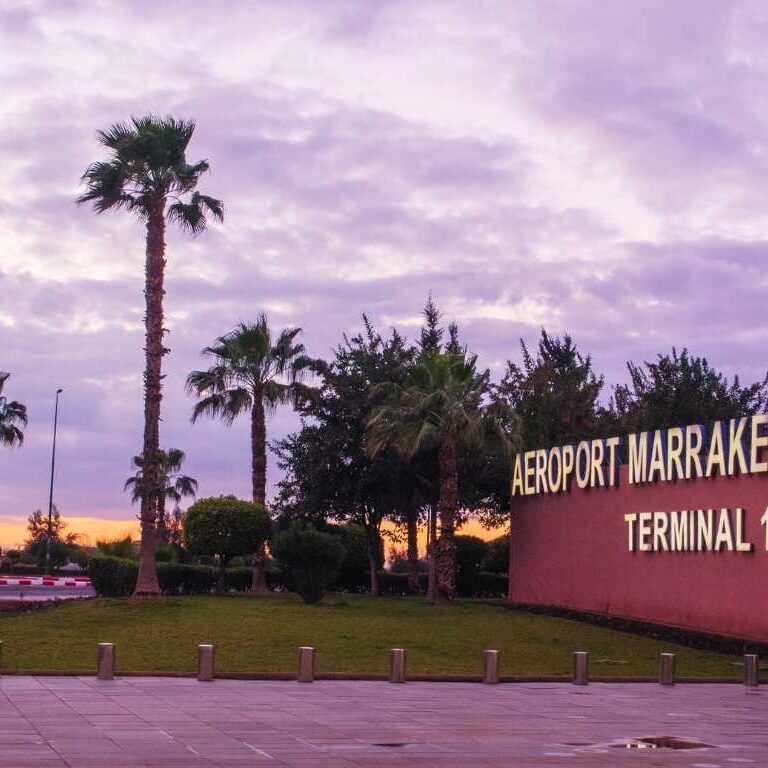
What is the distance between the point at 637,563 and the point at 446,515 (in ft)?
24.8

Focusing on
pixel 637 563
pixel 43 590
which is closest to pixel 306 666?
pixel 637 563

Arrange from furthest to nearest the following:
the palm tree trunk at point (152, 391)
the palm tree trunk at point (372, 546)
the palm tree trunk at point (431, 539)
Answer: the palm tree trunk at point (372, 546), the palm tree trunk at point (431, 539), the palm tree trunk at point (152, 391)

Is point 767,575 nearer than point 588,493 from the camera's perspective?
Yes

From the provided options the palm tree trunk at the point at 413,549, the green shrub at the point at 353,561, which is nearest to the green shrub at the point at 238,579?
the green shrub at the point at 353,561

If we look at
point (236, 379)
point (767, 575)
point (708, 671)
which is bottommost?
point (708, 671)

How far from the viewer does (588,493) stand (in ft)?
121

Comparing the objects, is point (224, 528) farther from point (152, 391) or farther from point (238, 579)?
point (238, 579)

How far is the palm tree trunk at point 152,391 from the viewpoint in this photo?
119 feet

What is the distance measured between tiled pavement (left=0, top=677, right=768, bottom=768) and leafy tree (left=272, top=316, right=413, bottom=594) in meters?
25.0

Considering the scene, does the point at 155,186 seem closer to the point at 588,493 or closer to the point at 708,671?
the point at 588,493

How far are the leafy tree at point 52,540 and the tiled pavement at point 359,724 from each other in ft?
221

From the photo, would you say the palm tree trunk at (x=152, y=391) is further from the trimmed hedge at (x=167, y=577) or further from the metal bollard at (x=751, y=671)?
the metal bollard at (x=751, y=671)

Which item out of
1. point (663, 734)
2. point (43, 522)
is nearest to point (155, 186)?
point (663, 734)

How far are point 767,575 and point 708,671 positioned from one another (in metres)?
3.43
